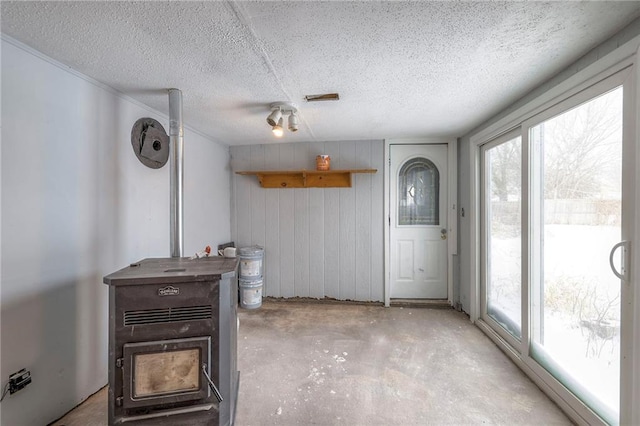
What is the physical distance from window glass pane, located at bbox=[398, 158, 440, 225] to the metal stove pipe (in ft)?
8.36

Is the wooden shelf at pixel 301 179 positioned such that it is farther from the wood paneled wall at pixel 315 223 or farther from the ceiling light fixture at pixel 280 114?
the ceiling light fixture at pixel 280 114

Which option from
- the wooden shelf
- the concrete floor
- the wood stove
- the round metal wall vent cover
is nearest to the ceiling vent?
the wooden shelf

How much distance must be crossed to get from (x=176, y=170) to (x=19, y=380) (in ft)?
4.56

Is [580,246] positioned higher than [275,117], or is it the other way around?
[275,117]

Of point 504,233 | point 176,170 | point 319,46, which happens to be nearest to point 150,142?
point 176,170

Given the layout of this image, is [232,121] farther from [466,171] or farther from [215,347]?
[466,171]

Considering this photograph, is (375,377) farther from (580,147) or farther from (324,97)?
(324,97)

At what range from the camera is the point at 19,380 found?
4.25 ft

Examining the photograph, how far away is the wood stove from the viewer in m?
1.22

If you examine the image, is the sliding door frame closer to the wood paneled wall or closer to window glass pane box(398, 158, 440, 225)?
window glass pane box(398, 158, 440, 225)

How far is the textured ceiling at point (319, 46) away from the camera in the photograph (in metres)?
1.11

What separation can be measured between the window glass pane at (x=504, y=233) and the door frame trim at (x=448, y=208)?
55 cm

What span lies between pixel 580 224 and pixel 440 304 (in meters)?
1.99

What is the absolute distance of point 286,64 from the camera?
4.98 ft
